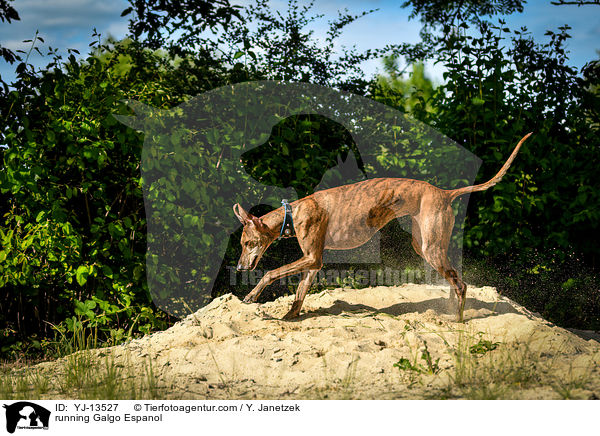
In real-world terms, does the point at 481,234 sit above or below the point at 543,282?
above

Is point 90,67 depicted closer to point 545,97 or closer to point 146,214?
point 146,214

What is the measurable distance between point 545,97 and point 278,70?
3.56 metres

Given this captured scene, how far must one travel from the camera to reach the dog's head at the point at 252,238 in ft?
16.5

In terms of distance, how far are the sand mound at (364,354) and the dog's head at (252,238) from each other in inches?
23.5

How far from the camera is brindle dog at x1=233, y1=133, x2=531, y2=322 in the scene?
5.05 meters

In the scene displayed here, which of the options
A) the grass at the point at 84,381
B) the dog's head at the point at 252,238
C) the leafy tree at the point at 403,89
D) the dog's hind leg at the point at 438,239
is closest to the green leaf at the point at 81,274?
the grass at the point at 84,381

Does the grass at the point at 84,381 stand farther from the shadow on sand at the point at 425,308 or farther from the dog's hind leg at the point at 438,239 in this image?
the dog's hind leg at the point at 438,239

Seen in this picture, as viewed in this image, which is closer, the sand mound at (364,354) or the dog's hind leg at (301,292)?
the sand mound at (364,354)

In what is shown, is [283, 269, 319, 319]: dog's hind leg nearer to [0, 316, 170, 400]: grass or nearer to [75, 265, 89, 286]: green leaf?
[0, 316, 170, 400]: grass

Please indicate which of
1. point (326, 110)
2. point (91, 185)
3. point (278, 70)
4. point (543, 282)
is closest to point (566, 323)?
point (543, 282)

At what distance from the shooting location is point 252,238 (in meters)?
5.06

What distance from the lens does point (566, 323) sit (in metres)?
7.02
